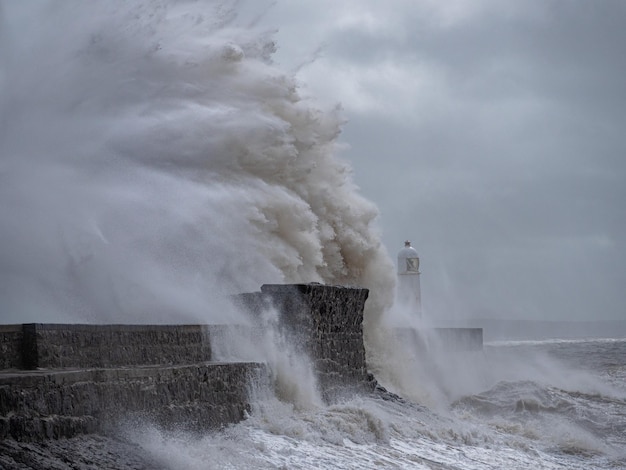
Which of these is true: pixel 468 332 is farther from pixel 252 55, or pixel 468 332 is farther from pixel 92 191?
pixel 92 191

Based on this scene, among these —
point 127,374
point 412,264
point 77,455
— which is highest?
point 412,264

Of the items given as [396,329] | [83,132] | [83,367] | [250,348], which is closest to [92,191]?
[83,132]

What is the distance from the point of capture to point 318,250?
17953mm

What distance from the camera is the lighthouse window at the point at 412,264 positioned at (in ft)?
94.4

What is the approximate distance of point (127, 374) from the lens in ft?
25.2

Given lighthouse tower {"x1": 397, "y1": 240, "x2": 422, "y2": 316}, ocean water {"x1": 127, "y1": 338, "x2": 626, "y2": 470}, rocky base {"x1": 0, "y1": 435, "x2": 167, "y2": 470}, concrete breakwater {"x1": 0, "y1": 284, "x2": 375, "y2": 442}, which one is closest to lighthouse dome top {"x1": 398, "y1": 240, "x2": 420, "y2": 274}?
lighthouse tower {"x1": 397, "y1": 240, "x2": 422, "y2": 316}

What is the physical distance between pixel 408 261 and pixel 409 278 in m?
0.52

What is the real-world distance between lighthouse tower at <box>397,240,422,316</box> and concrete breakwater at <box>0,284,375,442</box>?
53.0ft

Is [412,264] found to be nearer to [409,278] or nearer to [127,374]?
[409,278]

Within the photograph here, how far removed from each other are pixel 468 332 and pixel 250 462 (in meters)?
19.3

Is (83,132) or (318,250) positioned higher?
(83,132)

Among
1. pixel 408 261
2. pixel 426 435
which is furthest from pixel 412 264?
pixel 426 435

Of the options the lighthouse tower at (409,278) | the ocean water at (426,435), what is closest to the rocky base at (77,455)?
the ocean water at (426,435)

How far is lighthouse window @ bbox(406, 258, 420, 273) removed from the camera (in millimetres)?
28781
